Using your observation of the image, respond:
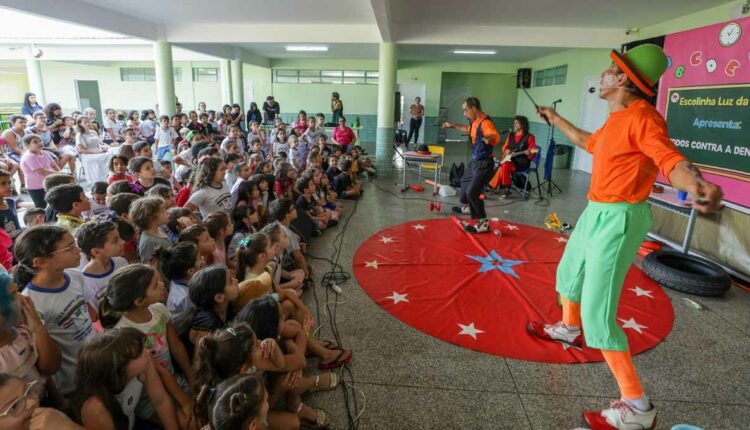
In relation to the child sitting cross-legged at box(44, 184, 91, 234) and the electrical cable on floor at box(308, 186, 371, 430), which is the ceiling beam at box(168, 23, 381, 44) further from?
the child sitting cross-legged at box(44, 184, 91, 234)

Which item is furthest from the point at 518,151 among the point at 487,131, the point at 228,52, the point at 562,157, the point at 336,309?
the point at 228,52

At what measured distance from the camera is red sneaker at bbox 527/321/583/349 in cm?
277

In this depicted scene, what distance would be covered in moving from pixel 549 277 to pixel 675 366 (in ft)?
4.44

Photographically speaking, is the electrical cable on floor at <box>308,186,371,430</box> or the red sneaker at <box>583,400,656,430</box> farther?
the electrical cable on floor at <box>308,186,371,430</box>

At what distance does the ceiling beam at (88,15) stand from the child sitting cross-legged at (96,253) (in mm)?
5712

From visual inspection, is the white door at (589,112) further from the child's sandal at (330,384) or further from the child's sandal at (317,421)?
the child's sandal at (317,421)

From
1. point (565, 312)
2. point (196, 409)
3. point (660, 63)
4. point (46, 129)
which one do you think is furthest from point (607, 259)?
point (46, 129)

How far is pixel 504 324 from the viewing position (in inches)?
122

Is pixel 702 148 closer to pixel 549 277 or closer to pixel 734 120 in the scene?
pixel 734 120

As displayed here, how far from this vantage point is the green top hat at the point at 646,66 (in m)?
2.02

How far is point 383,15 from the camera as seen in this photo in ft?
20.0

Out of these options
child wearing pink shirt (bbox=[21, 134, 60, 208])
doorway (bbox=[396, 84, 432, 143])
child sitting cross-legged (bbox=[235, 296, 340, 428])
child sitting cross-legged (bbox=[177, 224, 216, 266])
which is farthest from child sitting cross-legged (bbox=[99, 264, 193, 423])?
doorway (bbox=[396, 84, 432, 143])

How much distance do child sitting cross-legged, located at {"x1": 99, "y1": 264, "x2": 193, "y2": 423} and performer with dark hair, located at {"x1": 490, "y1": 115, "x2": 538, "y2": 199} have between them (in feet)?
21.4

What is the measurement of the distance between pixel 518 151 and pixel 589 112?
4665 mm
